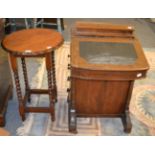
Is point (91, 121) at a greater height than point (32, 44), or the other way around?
point (32, 44)

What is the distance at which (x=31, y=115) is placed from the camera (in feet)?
6.52

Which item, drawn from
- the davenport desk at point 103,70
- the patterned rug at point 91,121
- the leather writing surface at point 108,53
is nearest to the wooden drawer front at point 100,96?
the davenport desk at point 103,70

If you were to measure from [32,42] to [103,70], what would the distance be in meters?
0.51

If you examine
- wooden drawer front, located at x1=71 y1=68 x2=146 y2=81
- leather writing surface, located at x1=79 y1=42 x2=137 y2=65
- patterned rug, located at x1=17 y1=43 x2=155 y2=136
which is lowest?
patterned rug, located at x1=17 y1=43 x2=155 y2=136

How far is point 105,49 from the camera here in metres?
1.57

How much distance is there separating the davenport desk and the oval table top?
15 cm

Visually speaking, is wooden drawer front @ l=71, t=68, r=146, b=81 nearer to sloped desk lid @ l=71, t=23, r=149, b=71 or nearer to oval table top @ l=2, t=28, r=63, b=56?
sloped desk lid @ l=71, t=23, r=149, b=71

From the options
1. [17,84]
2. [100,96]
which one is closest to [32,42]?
[17,84]

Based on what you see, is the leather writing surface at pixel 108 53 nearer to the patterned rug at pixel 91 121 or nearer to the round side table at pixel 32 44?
the round side table at pixel 32 44

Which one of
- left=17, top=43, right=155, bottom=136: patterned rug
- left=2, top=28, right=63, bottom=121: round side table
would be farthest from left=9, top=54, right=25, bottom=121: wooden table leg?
left=17, top=43, right=155, bottom=136: patterned rug

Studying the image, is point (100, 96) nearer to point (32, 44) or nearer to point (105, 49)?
point (105, 49)

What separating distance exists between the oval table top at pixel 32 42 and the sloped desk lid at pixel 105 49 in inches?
5.9

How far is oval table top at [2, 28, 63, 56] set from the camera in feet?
4.63

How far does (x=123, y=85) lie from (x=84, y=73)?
41 centimetres
